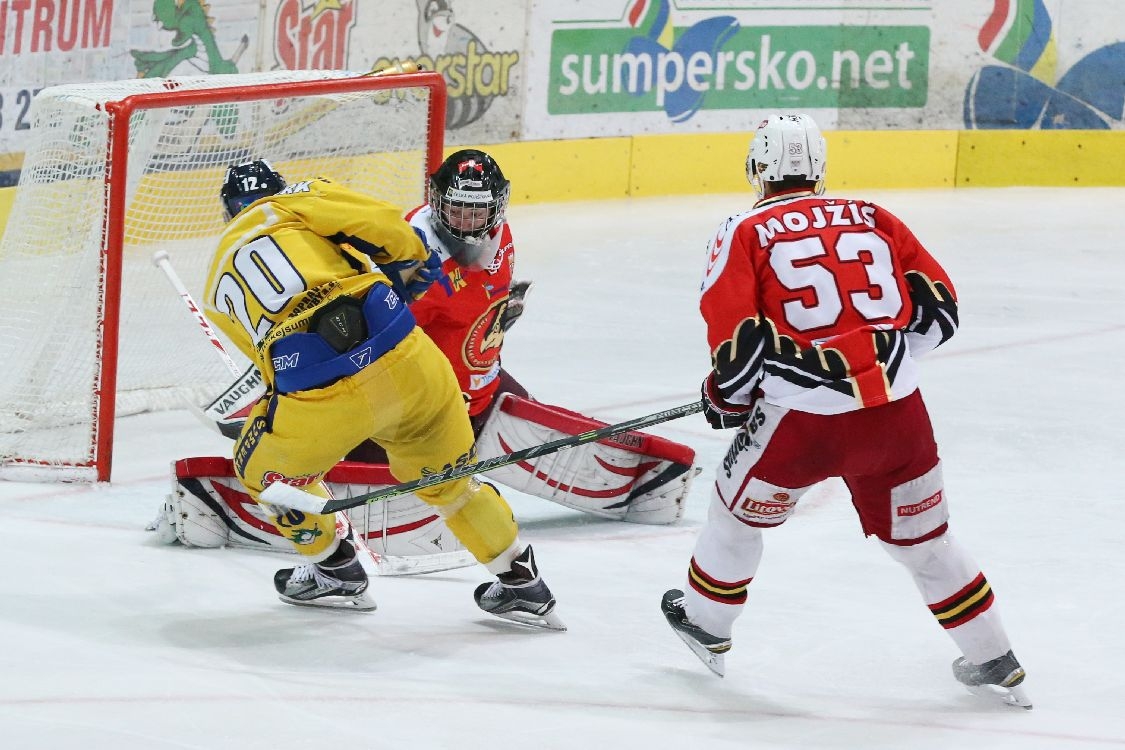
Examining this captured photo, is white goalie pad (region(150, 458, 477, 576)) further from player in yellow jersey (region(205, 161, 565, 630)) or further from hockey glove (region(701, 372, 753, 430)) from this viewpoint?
hockey glove (region(701, 372, 753, 430))

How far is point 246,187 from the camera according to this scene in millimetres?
3512

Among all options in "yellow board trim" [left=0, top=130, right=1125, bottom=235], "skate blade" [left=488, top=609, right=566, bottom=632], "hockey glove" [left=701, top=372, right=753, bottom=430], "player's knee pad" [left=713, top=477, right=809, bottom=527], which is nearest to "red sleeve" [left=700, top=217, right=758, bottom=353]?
"hockey glove" [left=701, top=372, right=753, bottom=430]

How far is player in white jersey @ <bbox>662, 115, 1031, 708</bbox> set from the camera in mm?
2969

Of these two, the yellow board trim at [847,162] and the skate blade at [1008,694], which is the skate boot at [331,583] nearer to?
the skate blade at [1008,694]

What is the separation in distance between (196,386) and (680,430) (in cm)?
151

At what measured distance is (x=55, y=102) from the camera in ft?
15.4

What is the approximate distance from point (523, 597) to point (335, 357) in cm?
65

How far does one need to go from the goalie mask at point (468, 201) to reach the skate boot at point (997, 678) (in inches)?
54.6

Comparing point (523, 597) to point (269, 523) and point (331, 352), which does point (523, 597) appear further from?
point (269, 523)

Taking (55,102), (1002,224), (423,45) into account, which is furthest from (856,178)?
(55,102)

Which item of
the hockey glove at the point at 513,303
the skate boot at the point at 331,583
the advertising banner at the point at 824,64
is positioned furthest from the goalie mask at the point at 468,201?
the advertising banner at the point at 824,64

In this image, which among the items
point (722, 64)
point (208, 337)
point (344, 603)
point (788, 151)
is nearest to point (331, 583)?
point (344, 603)

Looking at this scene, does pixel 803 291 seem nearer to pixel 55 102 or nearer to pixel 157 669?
pixel 157 669

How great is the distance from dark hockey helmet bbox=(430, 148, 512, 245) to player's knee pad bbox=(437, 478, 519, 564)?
639 mm
